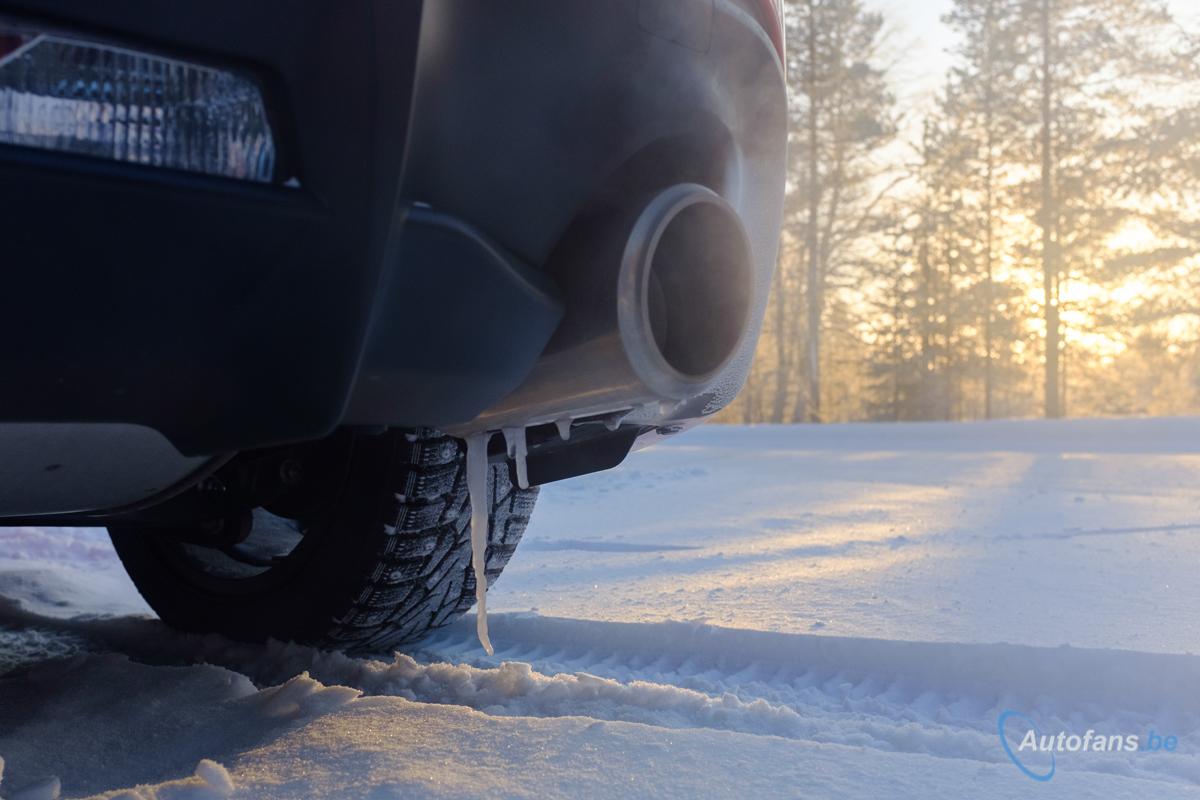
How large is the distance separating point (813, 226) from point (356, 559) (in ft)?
56.9

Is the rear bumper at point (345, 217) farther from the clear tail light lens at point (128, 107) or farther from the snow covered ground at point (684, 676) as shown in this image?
the snow covered ground at point (684, 676)

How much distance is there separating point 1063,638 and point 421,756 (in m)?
1.26

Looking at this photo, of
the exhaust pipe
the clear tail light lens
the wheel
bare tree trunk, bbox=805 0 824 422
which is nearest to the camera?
the clear tail light lens

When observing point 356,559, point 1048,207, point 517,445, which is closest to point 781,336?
point 1048,207

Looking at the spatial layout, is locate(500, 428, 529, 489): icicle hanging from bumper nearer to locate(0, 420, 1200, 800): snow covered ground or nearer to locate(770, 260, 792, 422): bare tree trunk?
locate(0, 420, 1200, 800): snow covered ground

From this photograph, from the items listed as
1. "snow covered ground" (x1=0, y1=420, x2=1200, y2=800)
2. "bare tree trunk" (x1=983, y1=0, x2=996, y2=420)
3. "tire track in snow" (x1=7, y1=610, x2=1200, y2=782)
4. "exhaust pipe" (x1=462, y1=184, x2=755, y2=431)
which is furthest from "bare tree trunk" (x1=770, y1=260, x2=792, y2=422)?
"exhaust pipe" (x1=462, y1=184, x2=755, y2=431)

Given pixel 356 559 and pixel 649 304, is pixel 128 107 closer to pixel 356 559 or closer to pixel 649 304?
pixel 649 304

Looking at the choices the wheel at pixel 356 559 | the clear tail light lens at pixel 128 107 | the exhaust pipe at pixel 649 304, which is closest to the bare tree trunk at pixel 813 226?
the wheel at pixel 356 559

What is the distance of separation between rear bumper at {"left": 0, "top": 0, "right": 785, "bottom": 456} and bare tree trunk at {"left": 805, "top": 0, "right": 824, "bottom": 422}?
17.2 m

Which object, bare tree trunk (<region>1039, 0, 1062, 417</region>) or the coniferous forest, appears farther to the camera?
bare tree trunk (<region>1039, 0, 1062, 417</region>)

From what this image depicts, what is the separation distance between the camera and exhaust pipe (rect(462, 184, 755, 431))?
1.06m

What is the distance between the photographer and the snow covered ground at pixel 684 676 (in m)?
1.20

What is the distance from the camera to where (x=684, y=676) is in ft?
6.16

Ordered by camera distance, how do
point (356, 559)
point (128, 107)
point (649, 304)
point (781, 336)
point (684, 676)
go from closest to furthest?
1. point (128, 107)
2. point (649, 304)
3. point (356, 559)
4. point (684, 676)
5. point (781, 336)
